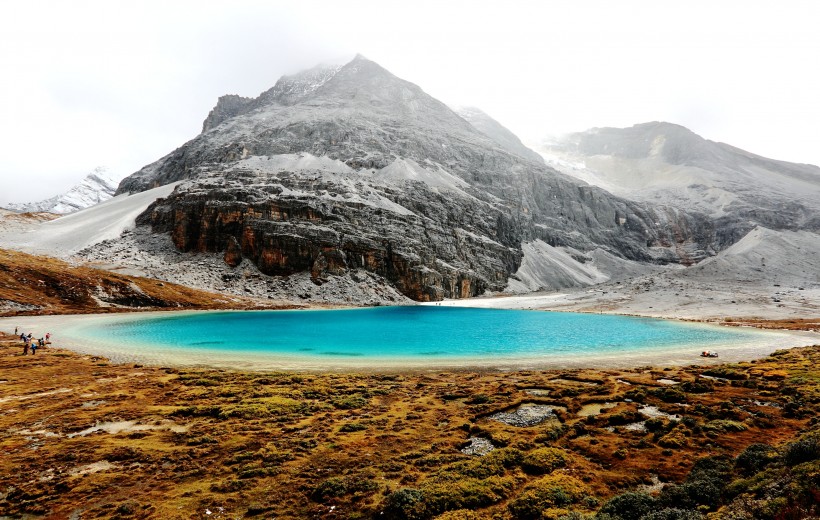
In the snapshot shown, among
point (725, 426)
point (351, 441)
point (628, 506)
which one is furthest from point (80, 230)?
point (725, 426)

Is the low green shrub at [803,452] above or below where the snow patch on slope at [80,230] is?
below

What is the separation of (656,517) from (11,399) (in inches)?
1372

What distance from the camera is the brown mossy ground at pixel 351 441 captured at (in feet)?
41.3

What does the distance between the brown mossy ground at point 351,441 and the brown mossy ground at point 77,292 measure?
6755cm

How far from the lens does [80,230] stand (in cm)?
15850

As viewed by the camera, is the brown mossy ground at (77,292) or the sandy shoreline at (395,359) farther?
the brown mossy ground at (77,292)

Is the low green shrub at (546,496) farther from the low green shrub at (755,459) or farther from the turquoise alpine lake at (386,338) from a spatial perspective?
the turquoise alpine lake at (386,338)

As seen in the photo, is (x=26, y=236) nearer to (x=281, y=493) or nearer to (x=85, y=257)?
(x=85, y=257)

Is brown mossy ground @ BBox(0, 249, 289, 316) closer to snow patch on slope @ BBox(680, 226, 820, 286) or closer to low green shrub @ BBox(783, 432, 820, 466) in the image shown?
low green shrub @ BBox(783, 432, 820, 466)

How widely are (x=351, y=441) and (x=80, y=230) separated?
197736mm

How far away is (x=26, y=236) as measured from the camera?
488 ft

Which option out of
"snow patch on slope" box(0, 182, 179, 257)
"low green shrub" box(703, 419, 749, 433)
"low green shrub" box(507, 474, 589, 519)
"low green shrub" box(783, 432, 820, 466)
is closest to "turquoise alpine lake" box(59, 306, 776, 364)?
"low green shrub" box(703, 419, 749, 433)

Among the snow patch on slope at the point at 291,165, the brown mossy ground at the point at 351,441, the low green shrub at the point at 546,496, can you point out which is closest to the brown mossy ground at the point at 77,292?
the brown mossy ground at the point at 351,441

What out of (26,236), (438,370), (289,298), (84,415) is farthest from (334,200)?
(84,415)
